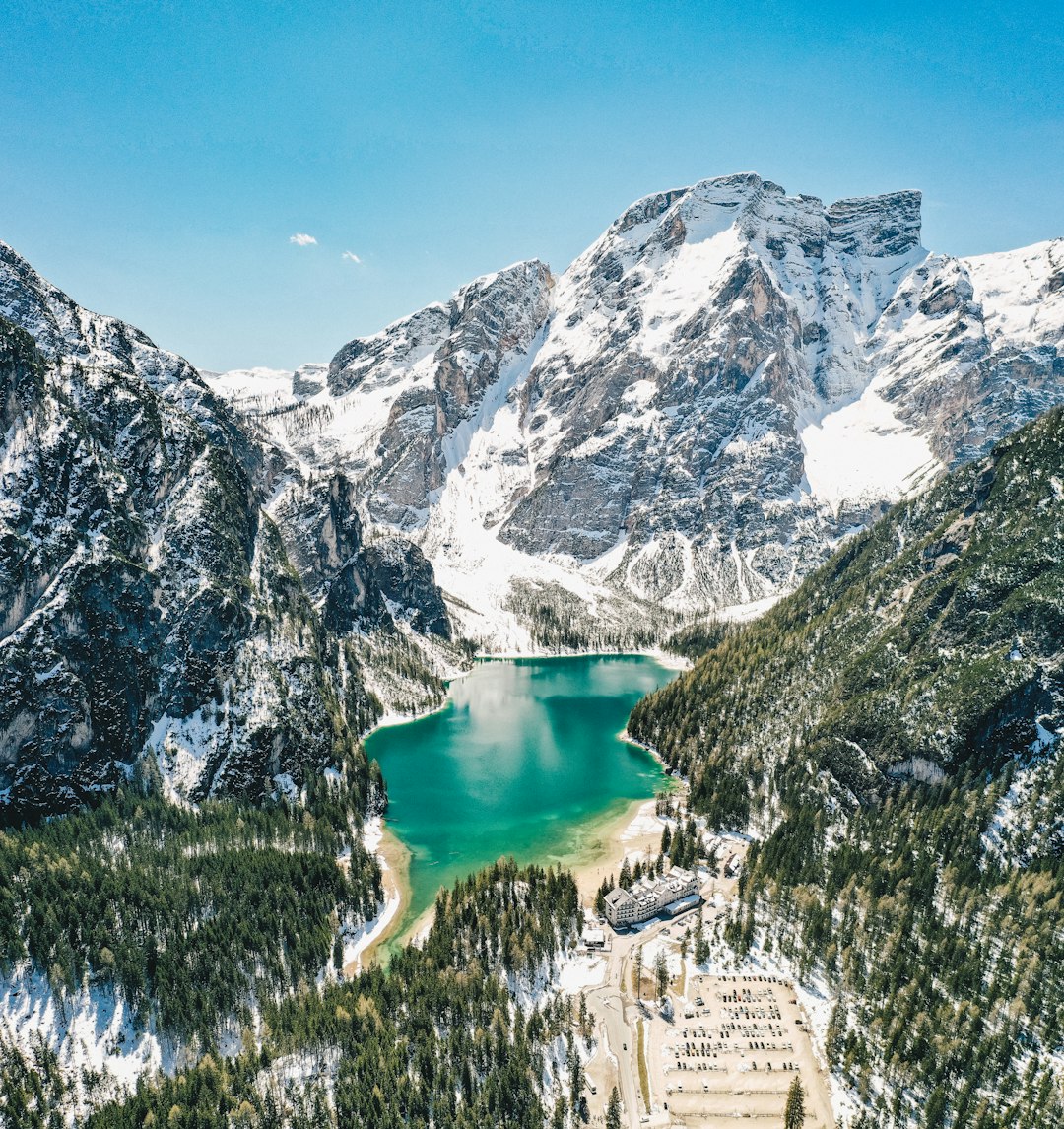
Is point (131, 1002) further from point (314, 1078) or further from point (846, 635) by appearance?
point (846, 635)

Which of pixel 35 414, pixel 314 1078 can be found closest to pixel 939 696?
pixel 314 1078

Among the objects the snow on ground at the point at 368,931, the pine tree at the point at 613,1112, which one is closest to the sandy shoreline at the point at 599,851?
the snow on ground at the point at 368,931

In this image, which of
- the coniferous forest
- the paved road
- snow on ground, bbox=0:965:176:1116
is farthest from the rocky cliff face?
the coniferous forest

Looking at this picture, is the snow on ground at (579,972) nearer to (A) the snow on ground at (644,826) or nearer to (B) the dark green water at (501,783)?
(B) the dark green water at (501,783)

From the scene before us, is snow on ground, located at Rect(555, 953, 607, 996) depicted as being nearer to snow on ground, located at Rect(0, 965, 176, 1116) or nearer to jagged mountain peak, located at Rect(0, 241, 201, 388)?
snow on ground, located at Rect(0, 965, 176, 1116)

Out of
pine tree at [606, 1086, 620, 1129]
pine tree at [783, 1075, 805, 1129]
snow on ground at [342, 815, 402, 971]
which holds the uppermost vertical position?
snow on ground at [342, 815, 402, 971]

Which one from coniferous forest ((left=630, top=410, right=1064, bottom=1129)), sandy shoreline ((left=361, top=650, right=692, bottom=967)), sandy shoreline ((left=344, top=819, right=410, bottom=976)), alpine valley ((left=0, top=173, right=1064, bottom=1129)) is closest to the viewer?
alpine valley ((left=0, top=173, right=1064, bottom=1129))

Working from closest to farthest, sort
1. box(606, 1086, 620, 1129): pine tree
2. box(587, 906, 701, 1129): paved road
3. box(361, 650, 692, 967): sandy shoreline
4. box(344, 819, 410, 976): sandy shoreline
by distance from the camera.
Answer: box(606, 1086, 620, 1129): pine tree → box(587, 906, 701, 1129): paved road → box(344, 819, 410, 976): sandy shoreline → box(361, 650, 692, 967): sandy shoreline
